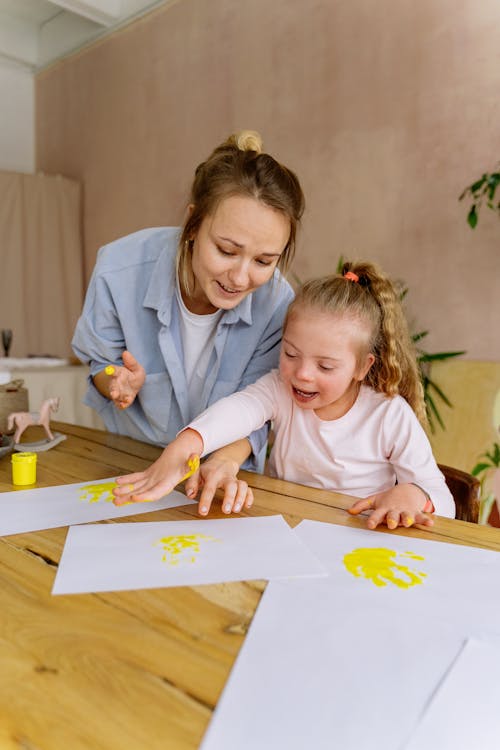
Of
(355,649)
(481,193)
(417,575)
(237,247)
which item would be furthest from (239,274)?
(481,193)

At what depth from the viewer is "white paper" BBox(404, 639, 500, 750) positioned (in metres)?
0.43

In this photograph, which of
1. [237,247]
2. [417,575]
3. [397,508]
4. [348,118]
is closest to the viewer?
[417,575]

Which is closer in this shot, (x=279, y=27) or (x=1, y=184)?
(x=279, y=27)

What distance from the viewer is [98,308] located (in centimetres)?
135

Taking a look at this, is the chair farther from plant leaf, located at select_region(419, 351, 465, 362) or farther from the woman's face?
plant leaf, located at select_region(419, 351, 465, 362)

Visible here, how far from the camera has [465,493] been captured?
1.14m

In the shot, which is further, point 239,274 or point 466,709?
point 239,274

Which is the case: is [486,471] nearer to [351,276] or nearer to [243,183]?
[351,276]

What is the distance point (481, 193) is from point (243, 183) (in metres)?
1.38

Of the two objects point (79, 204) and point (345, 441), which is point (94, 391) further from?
point (79, 204)

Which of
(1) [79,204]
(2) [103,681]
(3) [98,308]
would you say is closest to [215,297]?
(3) [98,308]

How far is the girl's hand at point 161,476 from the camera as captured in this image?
87cm

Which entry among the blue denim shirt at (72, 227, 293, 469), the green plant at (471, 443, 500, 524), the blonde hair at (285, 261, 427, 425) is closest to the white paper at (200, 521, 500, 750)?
the blonde hair at (285, 261, 427, 425)

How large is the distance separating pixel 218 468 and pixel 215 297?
1.21 ft
